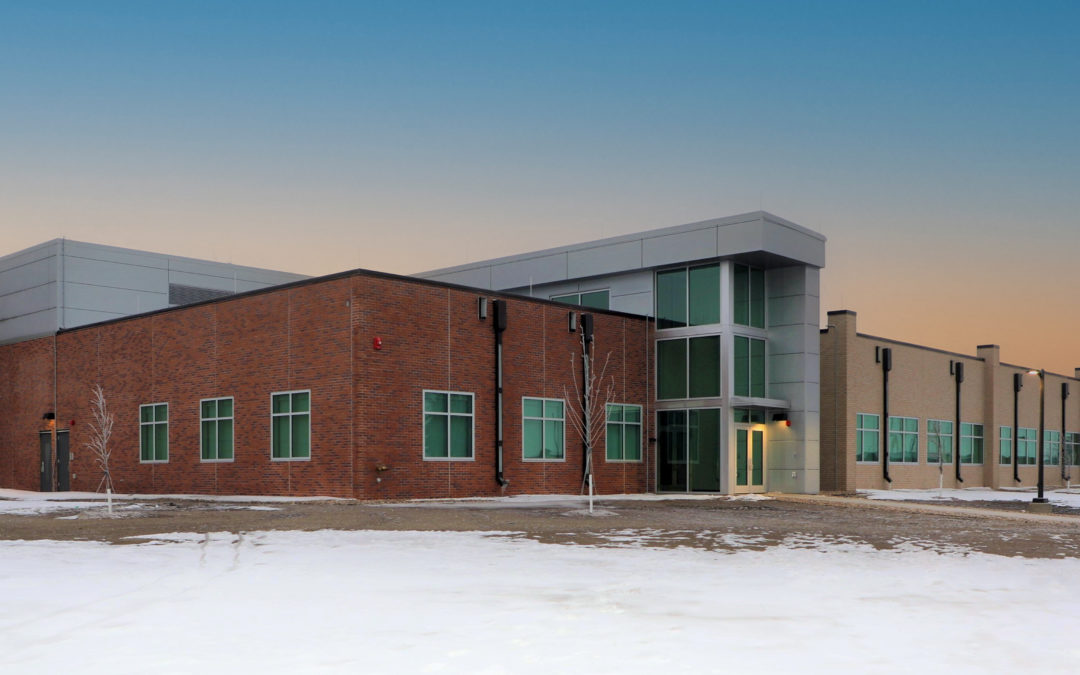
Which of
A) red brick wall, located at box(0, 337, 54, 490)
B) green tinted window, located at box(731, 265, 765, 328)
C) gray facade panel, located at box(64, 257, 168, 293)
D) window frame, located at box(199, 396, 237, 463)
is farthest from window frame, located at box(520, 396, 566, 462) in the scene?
gray facade panel, located at box(64, 257, 168, 293)

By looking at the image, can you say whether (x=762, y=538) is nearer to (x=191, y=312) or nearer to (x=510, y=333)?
(x=510, y=333)

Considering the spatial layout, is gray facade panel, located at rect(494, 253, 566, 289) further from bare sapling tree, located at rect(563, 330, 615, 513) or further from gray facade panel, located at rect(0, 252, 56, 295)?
gray facade panel, located at rect(0, 252, 56, 295)

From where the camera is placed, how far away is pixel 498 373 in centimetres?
3108

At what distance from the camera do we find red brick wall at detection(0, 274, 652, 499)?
2800cm

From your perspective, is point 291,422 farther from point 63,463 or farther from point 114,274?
point 114,274

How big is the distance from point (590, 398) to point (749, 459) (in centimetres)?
671

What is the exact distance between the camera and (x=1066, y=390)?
60062 mm

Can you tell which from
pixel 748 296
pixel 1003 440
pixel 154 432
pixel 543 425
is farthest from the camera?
pixel 1003 440

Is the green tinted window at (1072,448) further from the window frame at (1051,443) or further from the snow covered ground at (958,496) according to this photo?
the snow covered ground at (958,496)

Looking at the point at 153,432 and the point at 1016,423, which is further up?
the point at 153,432

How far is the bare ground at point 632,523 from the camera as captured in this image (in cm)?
1673

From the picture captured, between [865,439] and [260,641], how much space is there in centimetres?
3797

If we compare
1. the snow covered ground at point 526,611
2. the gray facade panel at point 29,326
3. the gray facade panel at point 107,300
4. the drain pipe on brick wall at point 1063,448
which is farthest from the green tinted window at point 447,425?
the drain pipe on brick wall at point 1063,448

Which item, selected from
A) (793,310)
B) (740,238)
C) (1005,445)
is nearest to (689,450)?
(793,310)
